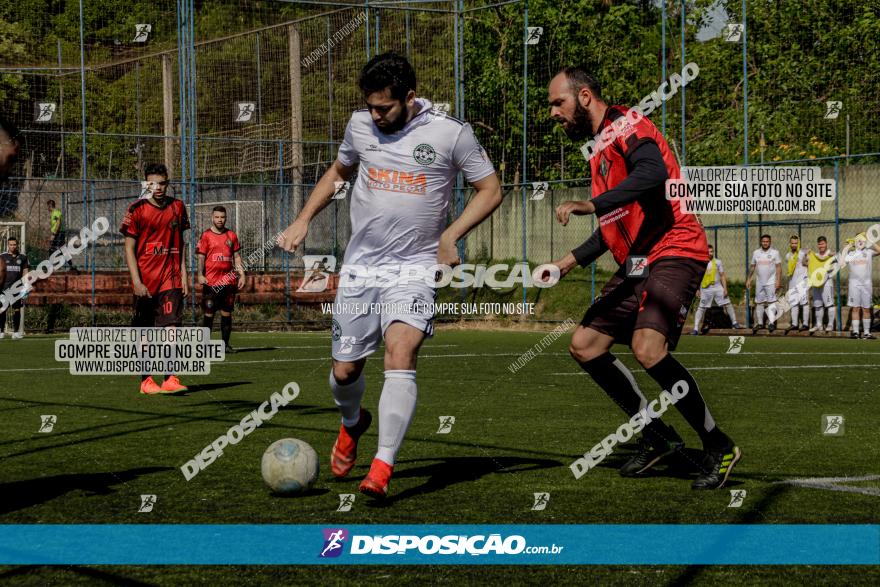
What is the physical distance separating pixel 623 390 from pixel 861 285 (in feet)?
55.8

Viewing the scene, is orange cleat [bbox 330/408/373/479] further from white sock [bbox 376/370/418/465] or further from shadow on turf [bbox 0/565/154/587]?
shadow on turf [bbox 0/565/154/587]

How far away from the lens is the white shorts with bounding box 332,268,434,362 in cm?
608

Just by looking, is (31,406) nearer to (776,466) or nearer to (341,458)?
(341,458)

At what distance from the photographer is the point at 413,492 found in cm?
609

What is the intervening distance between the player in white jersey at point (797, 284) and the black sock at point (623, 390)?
18.6 m

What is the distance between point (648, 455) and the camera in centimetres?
681

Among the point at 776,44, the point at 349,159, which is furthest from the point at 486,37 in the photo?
the point at 349,159

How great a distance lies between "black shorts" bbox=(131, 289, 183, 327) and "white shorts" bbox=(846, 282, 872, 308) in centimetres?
1480

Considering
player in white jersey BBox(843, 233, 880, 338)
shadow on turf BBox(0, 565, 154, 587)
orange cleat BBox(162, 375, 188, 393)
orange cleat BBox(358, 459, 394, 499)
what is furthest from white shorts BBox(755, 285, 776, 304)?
shadow on turf BBox(0, 565, 154, 587)

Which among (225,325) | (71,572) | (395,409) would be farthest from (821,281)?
(71,572)

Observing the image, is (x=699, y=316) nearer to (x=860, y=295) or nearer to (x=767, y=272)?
(x=767, y=272)

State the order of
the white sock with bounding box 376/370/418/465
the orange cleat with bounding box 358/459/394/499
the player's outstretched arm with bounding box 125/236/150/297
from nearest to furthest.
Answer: the orange cleat with bounding box 358/459/394/499 < the white sock with bounding box 376/370/418/465 < the player's outstretched arm with bounding box 125/236/150/297

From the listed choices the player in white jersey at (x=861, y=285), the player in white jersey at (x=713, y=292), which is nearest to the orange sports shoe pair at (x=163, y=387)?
the player in white jersey at (x=713, y=292)

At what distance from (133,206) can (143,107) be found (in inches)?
1003
